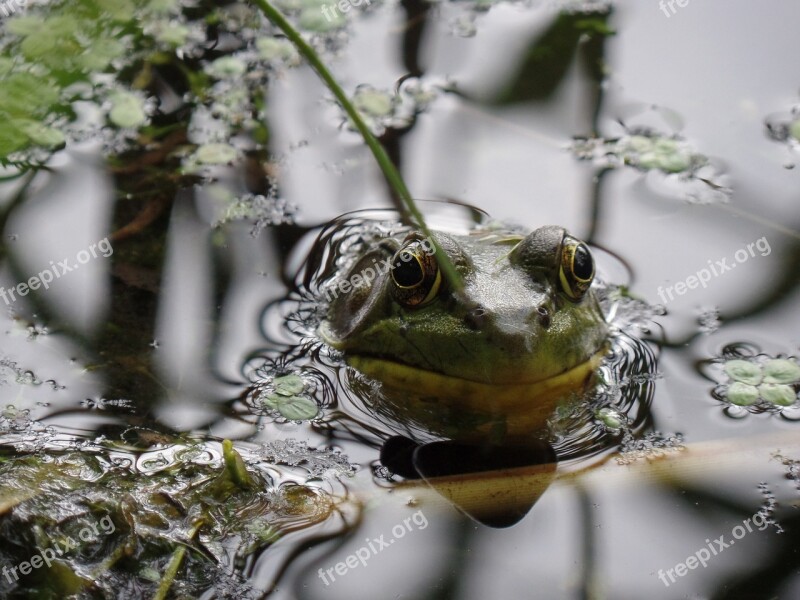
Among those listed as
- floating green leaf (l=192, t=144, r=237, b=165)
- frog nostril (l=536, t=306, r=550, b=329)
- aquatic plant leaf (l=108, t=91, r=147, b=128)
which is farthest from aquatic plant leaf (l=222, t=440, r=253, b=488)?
aquatic plant leaf (l=108, t=91, r=147, b=128)

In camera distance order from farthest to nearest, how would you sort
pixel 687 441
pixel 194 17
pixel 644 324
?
pixel 194 17 → pixel 644 324 → pixel 687 441

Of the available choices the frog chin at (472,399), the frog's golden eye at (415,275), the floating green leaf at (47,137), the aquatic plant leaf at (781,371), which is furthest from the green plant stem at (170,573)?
the floating green leaf at (47,137)

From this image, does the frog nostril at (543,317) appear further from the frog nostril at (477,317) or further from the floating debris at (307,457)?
the floating debris at (307,457)

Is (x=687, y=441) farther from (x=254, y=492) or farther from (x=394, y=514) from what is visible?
(x=254, y=492)

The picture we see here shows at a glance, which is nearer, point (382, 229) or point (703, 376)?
point (703, 376)

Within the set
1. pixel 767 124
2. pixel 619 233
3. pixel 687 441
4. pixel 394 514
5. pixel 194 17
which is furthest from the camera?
pixel 194 17

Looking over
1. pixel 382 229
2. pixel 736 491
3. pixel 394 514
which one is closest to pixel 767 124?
pixel 382 229
